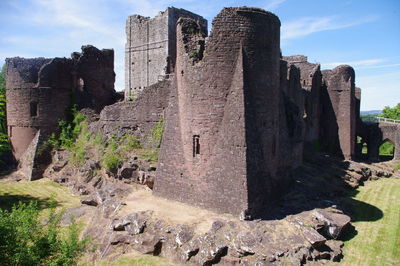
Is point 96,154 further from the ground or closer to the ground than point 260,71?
closer to the ground

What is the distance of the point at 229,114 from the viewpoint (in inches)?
499

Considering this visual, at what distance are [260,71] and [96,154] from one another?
36.6 feet

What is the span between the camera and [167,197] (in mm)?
14367

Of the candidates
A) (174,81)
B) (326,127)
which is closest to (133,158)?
(174,81)

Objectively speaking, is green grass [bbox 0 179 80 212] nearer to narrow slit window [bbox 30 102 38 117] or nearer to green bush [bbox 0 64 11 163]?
green bush [bbox 0 64 11 163]

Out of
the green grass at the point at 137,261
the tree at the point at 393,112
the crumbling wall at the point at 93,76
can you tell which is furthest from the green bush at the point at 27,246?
the tree at the point at 393,112

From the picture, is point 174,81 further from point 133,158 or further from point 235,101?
point 133,158

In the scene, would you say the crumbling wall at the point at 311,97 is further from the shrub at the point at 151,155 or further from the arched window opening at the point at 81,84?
the arched window opening at the point at 81,84

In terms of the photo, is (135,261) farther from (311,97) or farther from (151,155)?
(311,97)

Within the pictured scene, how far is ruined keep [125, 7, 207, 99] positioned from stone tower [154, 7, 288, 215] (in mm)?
13000

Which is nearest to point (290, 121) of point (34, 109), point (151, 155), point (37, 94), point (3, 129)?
point (151, 155)

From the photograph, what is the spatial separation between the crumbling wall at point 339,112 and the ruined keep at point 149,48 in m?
12.3

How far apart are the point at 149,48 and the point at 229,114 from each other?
1803 centimetres

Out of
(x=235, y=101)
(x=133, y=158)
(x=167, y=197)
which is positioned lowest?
(x=167, y=197)
